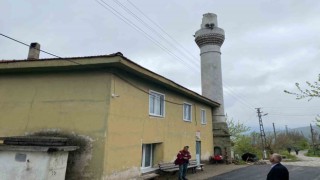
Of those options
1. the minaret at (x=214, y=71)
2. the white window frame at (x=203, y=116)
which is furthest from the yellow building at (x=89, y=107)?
the minaret at (x=214, y=71)

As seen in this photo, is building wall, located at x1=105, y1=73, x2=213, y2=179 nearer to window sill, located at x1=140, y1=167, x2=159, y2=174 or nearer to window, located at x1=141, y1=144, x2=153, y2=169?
window, located at x1=141, y1=144, x2=153, y2=169

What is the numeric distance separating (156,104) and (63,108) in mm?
5078

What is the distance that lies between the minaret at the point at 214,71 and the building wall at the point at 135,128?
7175 millimetres

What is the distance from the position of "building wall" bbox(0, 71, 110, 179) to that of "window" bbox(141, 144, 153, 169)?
375 cm

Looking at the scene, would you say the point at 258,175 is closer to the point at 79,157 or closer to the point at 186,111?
the point at 186,111

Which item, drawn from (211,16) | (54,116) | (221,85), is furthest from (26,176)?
(211,16)

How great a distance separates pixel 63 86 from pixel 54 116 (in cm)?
124

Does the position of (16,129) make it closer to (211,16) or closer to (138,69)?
(138,69)

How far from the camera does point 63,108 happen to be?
10.6m

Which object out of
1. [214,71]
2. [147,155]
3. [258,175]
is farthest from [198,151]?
[214,71]

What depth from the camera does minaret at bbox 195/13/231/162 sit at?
23453mm

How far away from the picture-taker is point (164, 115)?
1468cm

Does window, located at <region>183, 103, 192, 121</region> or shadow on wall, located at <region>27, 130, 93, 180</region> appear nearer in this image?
shadow on wall, located at <region>27, 130, 93, 180</region>

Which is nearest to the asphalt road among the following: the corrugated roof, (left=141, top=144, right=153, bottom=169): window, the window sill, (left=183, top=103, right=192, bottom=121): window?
the window sill
